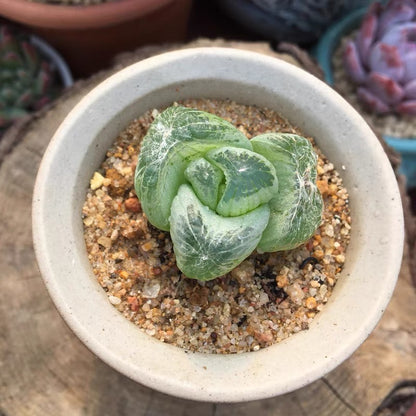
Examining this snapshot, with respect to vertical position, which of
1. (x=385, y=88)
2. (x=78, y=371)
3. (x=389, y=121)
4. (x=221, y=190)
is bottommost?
(x=78, y=371)

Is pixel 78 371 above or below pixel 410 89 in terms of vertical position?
below

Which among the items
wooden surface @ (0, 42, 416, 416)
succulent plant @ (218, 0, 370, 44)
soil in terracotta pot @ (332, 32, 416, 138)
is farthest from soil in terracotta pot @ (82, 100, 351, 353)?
succulent plant @ (218, 0, 370, 44)

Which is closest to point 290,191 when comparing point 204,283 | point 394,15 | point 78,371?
point 204,283

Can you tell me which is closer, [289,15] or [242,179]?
[242,179]

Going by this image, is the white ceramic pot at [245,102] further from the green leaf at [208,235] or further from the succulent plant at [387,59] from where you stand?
the succulent plant at [387,59]

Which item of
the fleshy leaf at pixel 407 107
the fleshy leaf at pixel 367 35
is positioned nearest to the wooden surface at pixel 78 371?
the fleshy leaf at pixel 407 107

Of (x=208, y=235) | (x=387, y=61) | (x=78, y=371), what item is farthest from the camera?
(x=387, y=61)

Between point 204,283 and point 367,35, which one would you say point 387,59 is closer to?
point 367,35
